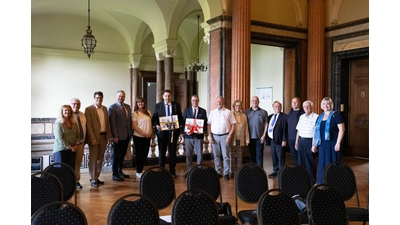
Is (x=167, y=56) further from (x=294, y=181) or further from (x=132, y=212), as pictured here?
(x=132, y=212)

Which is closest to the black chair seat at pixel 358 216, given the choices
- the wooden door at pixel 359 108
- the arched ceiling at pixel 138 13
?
the wooden door at pixel 359 108

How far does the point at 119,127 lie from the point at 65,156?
1.23m

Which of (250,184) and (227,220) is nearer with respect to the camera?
(227,220)

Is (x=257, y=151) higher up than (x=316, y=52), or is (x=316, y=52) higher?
(x=316, y=52)

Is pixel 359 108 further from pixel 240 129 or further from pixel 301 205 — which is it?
pixel 301 205

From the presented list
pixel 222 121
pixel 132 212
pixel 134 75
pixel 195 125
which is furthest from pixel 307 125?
pixel 134 75

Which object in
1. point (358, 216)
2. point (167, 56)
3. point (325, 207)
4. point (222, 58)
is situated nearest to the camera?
point (325, 207)

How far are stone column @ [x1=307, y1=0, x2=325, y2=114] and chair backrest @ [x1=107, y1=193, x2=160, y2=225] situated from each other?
754 centimetres

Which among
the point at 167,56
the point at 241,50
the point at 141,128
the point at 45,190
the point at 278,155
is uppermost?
the point at 167,56

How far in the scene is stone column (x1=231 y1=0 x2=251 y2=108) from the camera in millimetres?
Answer: 8203

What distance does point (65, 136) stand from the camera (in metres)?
5.20

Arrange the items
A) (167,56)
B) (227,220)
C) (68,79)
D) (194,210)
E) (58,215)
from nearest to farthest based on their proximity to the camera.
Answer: (58,215), (194,210), (227,220), (167,56), (68,79)

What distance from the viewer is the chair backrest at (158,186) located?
12.0 feet
